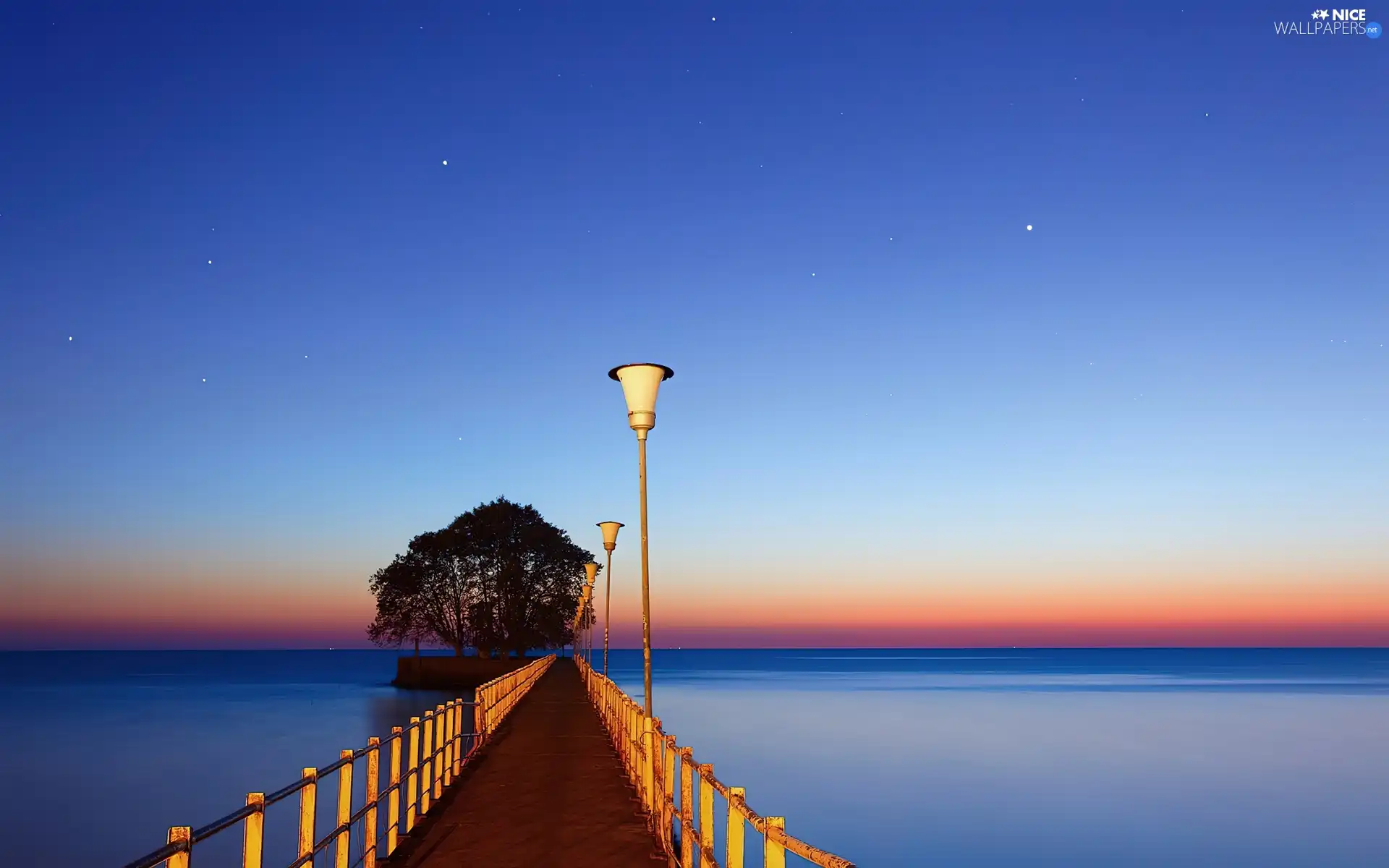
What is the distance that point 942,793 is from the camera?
33969 millimetres

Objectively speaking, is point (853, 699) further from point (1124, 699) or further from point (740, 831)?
point (740, 831)

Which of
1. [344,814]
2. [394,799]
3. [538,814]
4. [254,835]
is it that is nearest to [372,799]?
[394,799]

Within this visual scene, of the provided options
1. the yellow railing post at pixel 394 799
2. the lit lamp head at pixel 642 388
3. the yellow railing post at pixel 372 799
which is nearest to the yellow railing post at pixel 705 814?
the yellow railing post at pixel 372 799

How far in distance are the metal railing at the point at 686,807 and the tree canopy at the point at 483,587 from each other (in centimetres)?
5029

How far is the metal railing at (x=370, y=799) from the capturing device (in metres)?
5.49

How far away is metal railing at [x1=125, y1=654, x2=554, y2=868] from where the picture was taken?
5489 millimetres

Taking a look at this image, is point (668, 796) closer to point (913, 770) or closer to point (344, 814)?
point (344, 814)

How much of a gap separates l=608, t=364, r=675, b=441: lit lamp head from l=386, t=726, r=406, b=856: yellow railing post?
4672mm

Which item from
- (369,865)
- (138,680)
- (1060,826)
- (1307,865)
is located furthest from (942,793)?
(138,680)

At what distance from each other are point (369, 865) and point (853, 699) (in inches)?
2994

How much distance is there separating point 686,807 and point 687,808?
0.11 ft

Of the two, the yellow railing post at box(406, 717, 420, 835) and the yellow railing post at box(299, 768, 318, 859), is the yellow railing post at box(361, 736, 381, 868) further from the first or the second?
the yellow railing post at box(299, 768, 318, 859)

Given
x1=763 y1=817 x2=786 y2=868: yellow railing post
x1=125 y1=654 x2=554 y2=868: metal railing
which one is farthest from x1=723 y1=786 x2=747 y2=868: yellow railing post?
x1=125 y1=654 x2=554 y2=868: metal railing

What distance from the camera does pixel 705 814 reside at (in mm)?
8359
